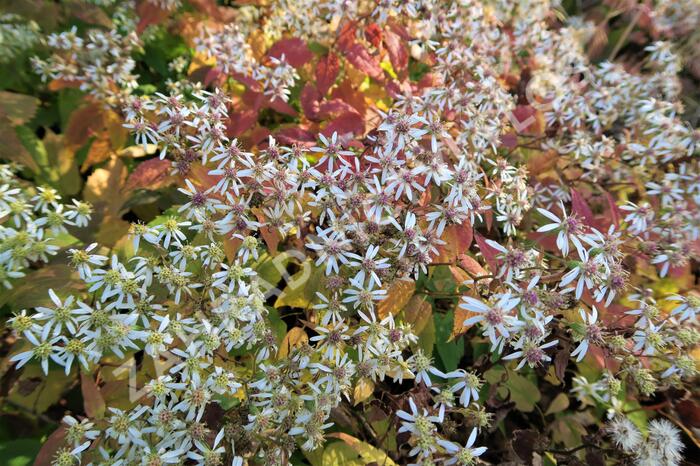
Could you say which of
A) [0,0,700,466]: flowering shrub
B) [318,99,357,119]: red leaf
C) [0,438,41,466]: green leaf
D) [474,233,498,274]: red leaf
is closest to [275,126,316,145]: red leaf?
[0,0,700,466]: flowering shrub

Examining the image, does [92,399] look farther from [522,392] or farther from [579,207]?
[579,207]

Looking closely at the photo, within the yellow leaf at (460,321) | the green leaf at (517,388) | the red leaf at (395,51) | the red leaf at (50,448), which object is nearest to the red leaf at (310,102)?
the red leaf at (395,51)

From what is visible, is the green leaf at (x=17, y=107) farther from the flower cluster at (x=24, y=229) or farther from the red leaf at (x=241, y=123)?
the red leaf at (x=241, y=123)

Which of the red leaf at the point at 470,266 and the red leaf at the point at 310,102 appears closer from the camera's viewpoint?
the red leaf at the point at 470,266

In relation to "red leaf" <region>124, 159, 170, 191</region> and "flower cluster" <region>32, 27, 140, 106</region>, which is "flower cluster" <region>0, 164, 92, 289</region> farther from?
"flower cluster" <region>32, 27, 140, 106</region>

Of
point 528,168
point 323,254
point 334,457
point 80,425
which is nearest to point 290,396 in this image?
point 334,457

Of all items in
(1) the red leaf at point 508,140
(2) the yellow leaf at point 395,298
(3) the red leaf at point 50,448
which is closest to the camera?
(3) the red leaf at point 50,448

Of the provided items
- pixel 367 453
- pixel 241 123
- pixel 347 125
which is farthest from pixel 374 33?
pixel 367 453
